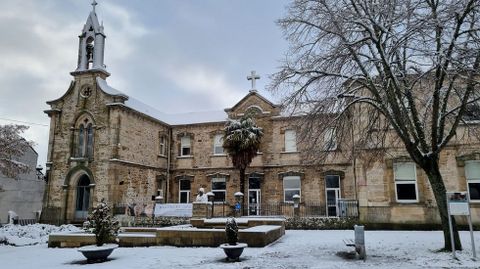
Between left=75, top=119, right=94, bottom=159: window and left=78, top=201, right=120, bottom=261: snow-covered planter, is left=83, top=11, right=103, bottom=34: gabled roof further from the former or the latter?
left=78, top=201, right=120, bottom=261: snow-covered planter

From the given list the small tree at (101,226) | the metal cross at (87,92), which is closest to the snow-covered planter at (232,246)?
the small tree at (101,226)

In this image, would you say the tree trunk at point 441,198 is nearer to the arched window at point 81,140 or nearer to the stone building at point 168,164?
the stone building at point 168,164

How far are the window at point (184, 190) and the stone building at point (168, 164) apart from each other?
0.27 ft

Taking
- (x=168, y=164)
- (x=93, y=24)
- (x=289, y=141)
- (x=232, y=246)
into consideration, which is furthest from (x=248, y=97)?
(x=232, y=246)

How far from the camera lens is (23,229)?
18.8 metres

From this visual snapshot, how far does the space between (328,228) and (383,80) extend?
11.1 metres

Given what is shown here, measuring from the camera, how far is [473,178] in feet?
59.9

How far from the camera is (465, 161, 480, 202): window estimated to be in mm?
18109

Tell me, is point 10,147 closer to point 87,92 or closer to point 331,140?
point 87,92

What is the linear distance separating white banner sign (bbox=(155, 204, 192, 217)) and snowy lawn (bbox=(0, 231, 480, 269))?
9517 millimetres

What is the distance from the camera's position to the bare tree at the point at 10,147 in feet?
63.0

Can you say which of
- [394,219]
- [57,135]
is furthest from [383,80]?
[57,135]

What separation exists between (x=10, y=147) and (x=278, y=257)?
53.6ft

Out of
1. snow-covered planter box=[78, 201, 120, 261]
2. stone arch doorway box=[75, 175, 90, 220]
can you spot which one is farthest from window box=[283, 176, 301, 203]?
snow-covered planter box=[78, 201, 120, 261]
